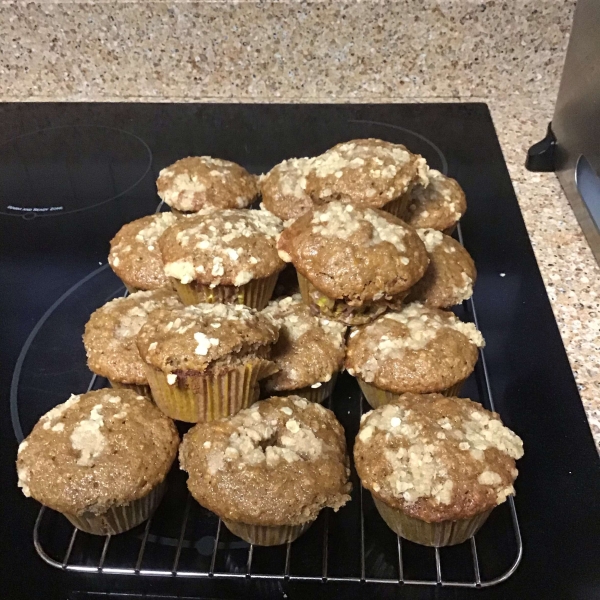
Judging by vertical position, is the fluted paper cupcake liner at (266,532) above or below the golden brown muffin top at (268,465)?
below

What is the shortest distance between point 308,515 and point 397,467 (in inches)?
8.0

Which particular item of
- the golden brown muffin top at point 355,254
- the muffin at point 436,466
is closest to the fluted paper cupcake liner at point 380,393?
the muffin at point 436,466

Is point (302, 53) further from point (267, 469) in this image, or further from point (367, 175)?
point (267, 469)

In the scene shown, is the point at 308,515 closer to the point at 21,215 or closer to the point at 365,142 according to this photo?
the point at 365,142

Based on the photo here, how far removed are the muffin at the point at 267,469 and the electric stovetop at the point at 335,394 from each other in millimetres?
114

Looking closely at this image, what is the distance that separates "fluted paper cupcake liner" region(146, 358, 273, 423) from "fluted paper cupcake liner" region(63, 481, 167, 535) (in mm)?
168

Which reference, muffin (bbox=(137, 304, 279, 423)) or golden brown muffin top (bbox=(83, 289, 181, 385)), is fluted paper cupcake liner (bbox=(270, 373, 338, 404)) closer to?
muffin (bbox=(137, 304, 279, 423))

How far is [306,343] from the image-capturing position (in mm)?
1533

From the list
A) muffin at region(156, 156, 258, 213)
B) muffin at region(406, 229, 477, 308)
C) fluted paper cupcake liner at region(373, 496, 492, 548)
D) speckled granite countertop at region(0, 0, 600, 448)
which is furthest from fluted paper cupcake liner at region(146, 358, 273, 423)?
speckled granite countertop at region(0, 0, 600, 448)

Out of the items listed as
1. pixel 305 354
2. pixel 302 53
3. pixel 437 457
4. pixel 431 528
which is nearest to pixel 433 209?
pixel 305 354

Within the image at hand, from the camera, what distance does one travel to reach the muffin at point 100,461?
127 centimetres

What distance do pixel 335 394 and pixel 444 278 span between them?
431 mm

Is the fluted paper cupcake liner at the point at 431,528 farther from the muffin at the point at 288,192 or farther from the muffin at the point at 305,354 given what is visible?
the muffin at the point at 288,192

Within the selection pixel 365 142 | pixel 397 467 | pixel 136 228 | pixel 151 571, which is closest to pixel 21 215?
pixel 136 228
